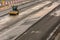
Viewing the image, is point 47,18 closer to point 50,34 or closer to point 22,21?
point 22,21

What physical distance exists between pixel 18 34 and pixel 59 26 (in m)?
4.51

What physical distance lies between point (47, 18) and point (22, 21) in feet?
10.3

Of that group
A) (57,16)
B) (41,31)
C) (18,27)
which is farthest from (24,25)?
(57,16)

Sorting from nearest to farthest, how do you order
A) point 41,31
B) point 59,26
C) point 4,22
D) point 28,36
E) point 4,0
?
point 28,36
point 41,31
point 59,26
point 4,22
point 4,0

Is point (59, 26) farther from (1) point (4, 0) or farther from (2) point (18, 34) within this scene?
(1) point (4, 0)

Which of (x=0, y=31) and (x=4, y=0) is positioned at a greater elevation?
(x=0, y=31)

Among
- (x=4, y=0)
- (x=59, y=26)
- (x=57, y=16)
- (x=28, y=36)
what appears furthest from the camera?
(x=4, y=0)

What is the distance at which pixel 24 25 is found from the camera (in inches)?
776

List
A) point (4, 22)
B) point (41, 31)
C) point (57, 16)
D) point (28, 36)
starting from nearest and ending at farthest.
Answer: point (28, 36) < point (41, 31) < point (4, 22) < point (57, 16)

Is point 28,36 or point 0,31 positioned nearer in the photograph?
point 28,36

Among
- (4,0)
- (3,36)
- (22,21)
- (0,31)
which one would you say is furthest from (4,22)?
(4,0)

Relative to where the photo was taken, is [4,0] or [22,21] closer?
[22,21]

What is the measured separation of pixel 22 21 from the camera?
2155cm

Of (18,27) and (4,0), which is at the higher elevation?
(18,27)
